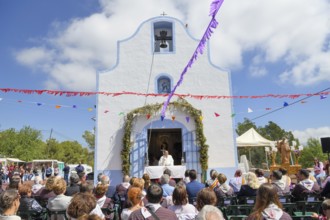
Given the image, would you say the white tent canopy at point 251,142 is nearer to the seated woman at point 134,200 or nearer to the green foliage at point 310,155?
the seated woman at point 134,200

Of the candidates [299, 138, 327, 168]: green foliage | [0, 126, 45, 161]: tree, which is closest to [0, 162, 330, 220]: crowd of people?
[0, 126, 45, 161]: tree

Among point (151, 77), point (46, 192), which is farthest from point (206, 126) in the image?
point (46, 192)

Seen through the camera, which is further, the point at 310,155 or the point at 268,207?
the point at 310,155

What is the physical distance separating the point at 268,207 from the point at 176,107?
994cm

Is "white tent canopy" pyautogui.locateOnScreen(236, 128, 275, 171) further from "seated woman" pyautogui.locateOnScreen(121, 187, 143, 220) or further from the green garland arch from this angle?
"seated woman" pyautogui.locateOnScreen(121, 187, 143, 220)

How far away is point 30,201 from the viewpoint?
4621 millimetres

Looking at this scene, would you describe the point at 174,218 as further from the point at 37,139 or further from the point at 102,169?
the point at 37,139

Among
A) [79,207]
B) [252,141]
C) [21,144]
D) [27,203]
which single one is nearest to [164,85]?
Answer: [252,141]

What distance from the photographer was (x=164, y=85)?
1339 cm

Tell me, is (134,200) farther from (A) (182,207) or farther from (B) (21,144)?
(B) (21,144)

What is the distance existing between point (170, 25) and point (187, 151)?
6.12m

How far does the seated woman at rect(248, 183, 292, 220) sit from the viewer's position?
2977 mm

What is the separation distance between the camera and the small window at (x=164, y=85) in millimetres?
13255

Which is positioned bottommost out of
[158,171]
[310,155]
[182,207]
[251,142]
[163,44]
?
[182,207]
